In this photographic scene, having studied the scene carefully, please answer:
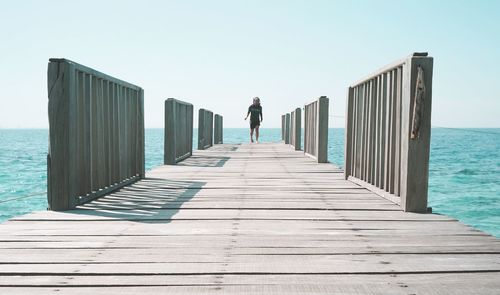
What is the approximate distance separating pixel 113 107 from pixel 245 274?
3326 mm

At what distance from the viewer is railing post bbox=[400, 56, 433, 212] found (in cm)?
389

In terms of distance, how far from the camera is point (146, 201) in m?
4.56

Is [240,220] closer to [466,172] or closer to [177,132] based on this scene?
[177,132]

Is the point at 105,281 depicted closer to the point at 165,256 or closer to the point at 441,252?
the point at 165,256

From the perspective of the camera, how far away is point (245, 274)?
2.36 m

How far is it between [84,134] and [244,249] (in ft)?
7.19

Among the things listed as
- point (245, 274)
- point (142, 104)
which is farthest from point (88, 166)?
point (245, 274)

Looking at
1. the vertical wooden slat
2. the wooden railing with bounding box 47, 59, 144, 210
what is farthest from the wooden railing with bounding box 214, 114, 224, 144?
the vertical wooden slat

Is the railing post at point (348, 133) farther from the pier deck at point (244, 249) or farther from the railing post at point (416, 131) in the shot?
the railing post at point (416, 131)

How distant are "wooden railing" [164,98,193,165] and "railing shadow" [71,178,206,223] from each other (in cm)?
299

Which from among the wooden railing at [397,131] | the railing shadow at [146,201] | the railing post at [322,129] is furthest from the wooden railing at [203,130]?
the wooden railing at [397,131]

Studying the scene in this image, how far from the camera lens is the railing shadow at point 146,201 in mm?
3859

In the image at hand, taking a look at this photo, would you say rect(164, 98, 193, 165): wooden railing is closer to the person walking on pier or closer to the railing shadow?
the railing shadow

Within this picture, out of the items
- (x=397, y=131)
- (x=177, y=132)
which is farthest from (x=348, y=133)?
(x=177, y=132)
